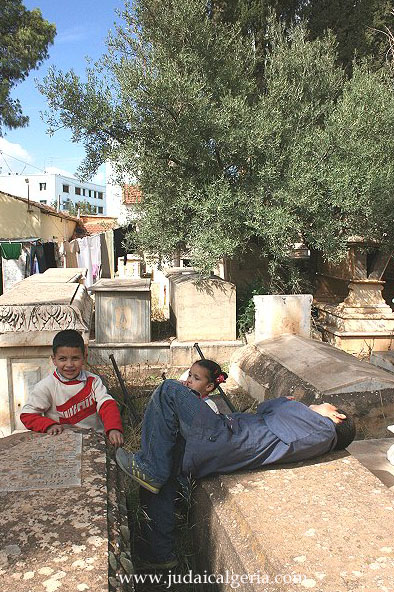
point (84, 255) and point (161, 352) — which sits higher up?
point (84, 255)

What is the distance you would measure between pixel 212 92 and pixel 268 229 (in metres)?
2.53

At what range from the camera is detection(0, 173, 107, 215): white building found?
149ft

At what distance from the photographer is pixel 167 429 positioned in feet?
7.87

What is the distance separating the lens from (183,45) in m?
7.65

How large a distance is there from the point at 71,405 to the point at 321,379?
1.99 metres

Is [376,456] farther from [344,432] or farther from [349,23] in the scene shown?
[349,23]

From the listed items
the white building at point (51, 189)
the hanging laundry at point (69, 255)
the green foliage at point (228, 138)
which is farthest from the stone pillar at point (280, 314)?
the white building at point (51, 189)

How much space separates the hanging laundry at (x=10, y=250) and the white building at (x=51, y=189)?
35.2 metres

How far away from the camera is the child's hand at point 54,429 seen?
258cm

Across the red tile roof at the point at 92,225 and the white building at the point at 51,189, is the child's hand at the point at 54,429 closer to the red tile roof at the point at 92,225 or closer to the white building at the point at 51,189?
the red tile roof at the point at 92,225

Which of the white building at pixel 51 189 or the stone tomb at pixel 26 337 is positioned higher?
the white building at pixel 51 189

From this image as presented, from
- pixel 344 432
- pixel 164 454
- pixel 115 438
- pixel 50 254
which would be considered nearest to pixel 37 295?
pixel 115 438

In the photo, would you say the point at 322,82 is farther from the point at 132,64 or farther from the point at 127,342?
the point at 127,342

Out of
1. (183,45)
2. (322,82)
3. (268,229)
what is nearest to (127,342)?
(268,229)
